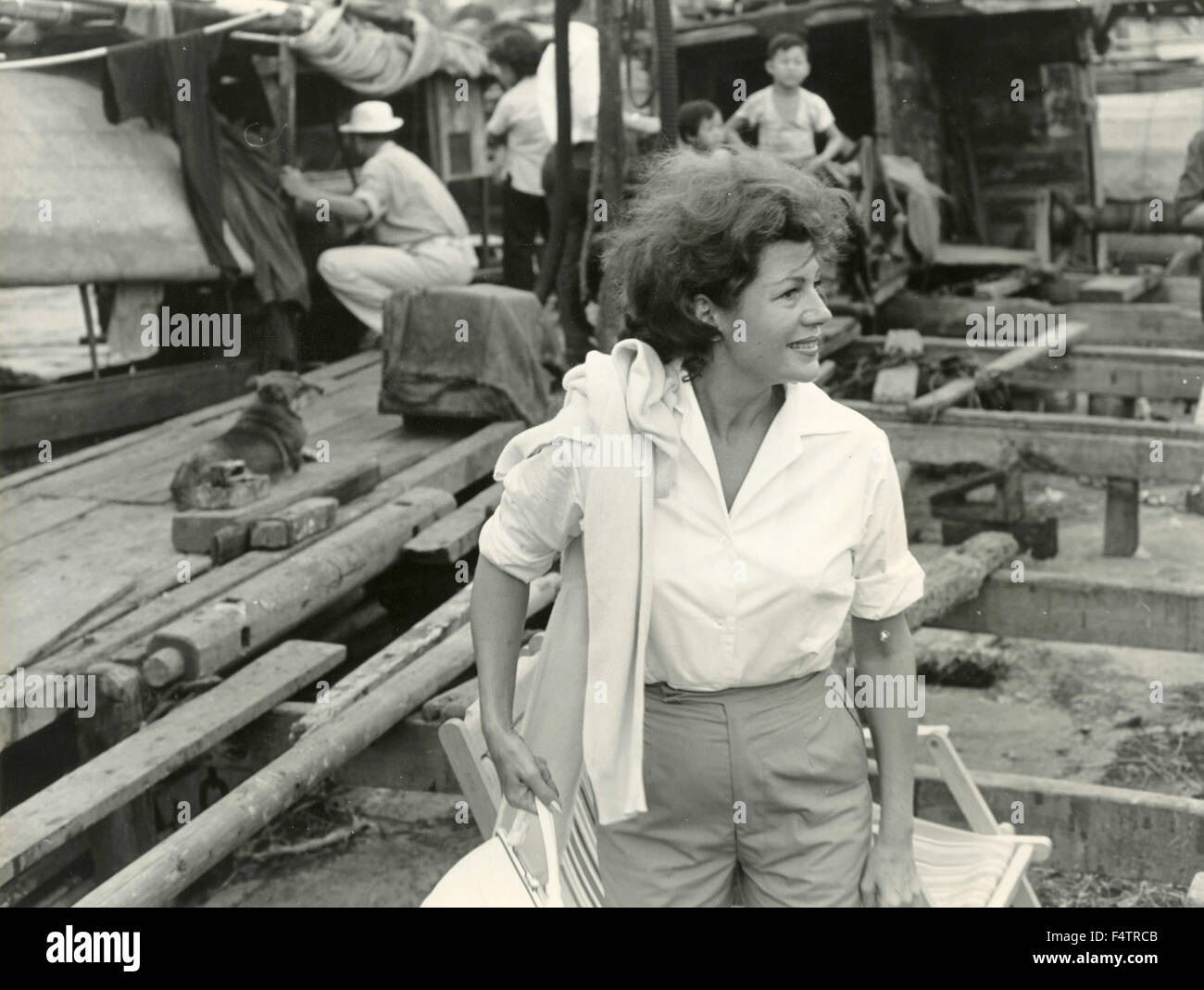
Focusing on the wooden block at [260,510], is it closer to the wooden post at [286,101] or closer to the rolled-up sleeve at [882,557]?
the rolled-up sleeve at [882,557]

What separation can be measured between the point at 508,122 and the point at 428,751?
5913 mm

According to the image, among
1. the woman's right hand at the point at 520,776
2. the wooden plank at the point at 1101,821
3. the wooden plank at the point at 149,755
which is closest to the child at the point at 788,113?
the wooden plank at the point at 149,755

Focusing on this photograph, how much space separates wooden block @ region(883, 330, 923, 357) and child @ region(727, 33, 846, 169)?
1524 mm

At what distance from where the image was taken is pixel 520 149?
880 centimetres

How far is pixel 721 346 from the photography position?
245cm

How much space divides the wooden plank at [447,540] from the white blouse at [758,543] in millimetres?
2518

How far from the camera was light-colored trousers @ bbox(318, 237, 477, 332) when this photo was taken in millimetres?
8539

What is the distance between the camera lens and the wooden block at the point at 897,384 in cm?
704

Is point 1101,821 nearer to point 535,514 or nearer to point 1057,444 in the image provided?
point 535,514

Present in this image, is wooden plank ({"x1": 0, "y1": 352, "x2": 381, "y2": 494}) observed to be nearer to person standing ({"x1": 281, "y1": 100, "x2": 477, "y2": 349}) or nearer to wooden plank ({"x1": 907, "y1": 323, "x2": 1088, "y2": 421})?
person standing ({"x1": 281, "y1": 100, "x2": 477, "y2": 349})

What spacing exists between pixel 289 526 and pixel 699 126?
4738mm

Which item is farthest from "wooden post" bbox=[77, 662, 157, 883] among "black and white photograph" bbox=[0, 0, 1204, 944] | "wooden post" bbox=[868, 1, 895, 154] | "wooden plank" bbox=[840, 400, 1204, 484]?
"wooden post" bbox=[868, 1, 895, 154]

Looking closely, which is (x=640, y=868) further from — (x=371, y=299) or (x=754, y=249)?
(x=371, y=299)
